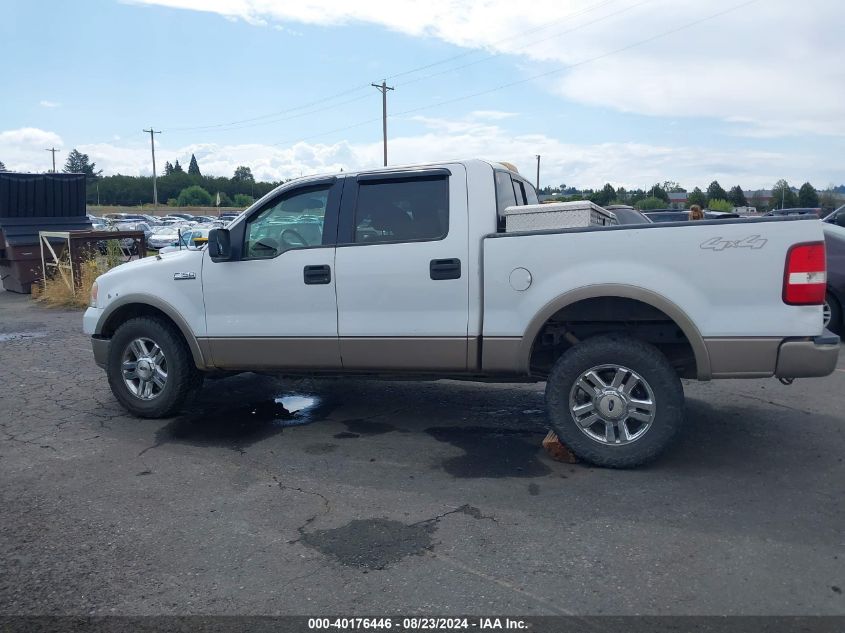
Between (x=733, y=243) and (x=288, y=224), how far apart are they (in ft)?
10.7

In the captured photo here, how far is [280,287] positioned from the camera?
5805 mm

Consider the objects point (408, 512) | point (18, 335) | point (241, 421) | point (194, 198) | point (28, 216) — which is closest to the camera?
point (408, 512)

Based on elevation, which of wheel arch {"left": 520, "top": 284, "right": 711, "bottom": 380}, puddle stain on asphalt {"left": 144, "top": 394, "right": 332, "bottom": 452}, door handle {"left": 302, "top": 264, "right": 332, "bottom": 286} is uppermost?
door handle {"left": 302, "top": 264, "right": 332, "bottom": 286}

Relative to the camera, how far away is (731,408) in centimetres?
652

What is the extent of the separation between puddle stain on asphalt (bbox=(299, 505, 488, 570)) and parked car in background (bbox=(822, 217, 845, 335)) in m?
7.08

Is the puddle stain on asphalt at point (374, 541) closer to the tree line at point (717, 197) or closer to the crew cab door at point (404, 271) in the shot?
the crew cab door at point (404, 271)

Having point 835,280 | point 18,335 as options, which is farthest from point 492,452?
point 18,335

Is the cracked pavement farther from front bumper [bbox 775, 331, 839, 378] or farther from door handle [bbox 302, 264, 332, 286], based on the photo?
door handle [bbox 302, 264, 332, 286]

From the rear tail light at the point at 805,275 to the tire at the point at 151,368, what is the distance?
461 cm

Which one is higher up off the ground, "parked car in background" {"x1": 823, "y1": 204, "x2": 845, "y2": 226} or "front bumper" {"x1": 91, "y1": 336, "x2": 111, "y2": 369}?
"parked car in background" {"x1": 823, "y1": 204, "x2": 845, "y2": 226}

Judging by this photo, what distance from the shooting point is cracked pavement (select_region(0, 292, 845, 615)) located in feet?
11.2

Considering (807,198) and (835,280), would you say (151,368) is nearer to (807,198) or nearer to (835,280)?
(835,280)

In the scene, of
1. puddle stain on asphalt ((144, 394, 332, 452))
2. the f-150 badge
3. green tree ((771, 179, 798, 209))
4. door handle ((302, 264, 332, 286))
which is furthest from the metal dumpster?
green tree ((771, 179, 798, 209))

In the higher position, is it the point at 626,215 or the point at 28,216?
the point at 28,216
